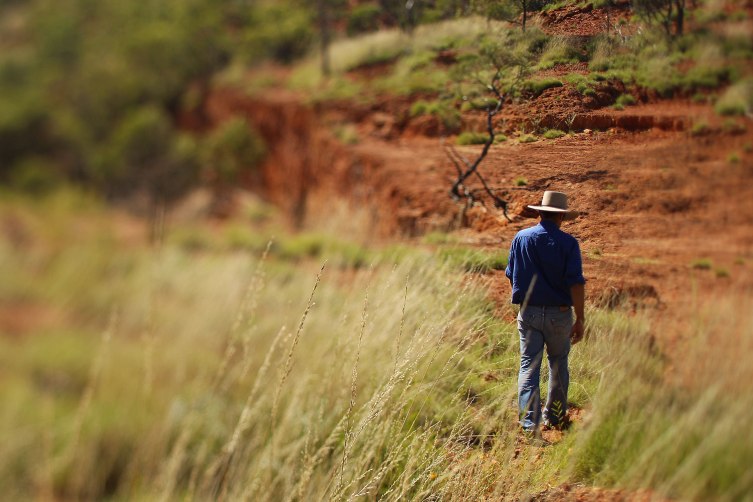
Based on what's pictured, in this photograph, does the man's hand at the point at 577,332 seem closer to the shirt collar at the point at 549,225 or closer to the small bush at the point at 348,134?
the shirt collar at the point at 549,225

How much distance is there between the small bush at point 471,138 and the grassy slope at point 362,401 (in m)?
0.50

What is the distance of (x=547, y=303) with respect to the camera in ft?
5.94

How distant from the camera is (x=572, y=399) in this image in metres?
1.87

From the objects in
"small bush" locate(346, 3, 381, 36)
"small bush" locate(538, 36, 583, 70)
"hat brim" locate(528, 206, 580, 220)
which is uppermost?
"small bush" locate(346, 3, 381, 36)

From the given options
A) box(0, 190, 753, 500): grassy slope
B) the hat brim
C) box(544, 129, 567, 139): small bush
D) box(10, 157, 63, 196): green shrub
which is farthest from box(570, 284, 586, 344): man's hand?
box(10, 157, 63, 196): green shrub

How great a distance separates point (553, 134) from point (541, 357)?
2.45 ft

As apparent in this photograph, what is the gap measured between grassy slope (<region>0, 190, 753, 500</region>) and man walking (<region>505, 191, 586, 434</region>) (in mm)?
66

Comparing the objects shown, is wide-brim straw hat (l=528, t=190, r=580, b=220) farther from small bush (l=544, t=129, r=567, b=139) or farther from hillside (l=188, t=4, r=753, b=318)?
small bush (l=544, t=129, r=567, b=139)

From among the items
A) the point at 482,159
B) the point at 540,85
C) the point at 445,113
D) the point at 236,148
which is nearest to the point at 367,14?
the point at 445,113

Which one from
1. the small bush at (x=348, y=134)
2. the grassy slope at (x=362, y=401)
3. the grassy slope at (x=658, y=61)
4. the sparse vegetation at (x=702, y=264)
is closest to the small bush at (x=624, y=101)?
the grassy slope at (x=658, y=61)

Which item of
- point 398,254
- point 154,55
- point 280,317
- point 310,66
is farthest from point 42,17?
point 398,254

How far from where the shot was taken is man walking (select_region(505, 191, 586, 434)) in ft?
5.91

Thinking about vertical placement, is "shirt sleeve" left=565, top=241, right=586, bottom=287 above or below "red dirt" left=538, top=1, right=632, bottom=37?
below

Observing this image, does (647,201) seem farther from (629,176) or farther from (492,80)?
(492,80)
